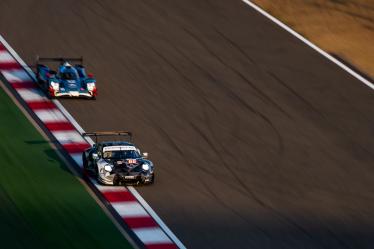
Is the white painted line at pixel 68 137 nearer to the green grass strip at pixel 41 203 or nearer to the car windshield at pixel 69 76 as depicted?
the green grass strip at pixel 41 203

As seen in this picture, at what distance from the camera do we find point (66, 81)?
1715 inches

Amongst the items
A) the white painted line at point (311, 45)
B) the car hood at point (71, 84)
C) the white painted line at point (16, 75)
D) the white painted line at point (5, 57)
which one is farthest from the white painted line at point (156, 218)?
the white painted line at point (311, 45)

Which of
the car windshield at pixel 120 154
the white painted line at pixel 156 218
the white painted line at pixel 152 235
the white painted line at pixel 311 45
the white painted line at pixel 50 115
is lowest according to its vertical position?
the white painted line at pixel 152 235

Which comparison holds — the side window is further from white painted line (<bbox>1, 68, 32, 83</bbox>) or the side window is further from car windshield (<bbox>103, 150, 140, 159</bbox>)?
white painted line (<bbox>1, 68, 32, 83</bbox>)

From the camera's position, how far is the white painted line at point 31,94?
43.2 m

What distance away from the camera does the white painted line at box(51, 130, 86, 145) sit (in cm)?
3944

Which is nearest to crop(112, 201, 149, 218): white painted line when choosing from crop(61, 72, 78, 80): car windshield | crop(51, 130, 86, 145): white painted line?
crop(51, 130, 86, 145): white painted line

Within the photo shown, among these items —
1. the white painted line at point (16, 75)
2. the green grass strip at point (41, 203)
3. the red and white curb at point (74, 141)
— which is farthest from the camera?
the white painted line at point (16, 75)

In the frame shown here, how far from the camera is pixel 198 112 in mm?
42750

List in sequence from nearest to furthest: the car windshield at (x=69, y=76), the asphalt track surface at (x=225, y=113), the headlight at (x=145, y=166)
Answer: the asphalt track surface at (x=225, y=113)
the headlight at (x=145, y=166)
the car windshield at (x=69, y=76)

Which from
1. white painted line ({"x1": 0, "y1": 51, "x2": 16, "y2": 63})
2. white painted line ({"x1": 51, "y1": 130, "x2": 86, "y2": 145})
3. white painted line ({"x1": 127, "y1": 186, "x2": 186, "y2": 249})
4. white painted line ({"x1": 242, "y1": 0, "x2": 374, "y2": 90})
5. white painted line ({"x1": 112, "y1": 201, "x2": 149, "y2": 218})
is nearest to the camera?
white painted line ({"x1": 127, "y1": 186, "x2": 186, "y2": 249})

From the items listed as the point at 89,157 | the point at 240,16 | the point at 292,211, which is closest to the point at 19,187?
the point at 89,157

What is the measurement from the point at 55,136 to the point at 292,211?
9729 mm

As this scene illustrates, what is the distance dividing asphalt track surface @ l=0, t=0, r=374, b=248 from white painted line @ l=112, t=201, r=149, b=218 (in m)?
0.49
